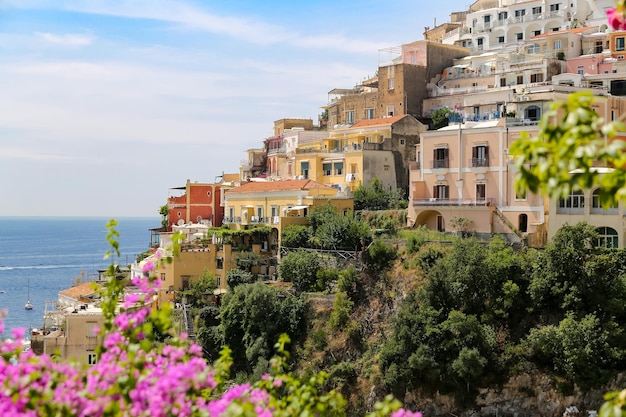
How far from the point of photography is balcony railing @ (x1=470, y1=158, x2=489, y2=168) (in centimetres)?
4066

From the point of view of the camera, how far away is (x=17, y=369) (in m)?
9.41

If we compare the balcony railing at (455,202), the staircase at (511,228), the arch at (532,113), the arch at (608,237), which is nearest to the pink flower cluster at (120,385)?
the arch at (608,237)

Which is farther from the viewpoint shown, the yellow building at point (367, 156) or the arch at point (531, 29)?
the arch at point (531, 29)

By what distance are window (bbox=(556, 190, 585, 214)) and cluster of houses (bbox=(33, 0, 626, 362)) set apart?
4 centimetres

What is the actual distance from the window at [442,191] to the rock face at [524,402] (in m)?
11.6

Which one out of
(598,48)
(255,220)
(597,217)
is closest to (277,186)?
(255,220)

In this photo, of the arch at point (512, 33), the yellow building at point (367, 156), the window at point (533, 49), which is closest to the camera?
the yellow building at point (367, 156)

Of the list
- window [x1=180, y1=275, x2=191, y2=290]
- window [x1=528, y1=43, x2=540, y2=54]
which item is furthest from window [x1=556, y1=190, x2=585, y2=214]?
window [x1=528, y1=43, x2=540, y2=54]

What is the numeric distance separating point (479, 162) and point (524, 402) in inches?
489

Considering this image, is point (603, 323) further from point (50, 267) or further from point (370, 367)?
point (50, 267)

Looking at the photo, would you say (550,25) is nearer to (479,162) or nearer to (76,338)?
(479,162)

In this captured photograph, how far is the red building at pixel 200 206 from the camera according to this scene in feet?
183

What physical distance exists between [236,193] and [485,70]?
18.0 metres

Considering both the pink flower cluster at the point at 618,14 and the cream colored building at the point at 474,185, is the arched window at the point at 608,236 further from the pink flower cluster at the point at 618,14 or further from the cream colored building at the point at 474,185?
the pink flower cluster at the point at 618,14
